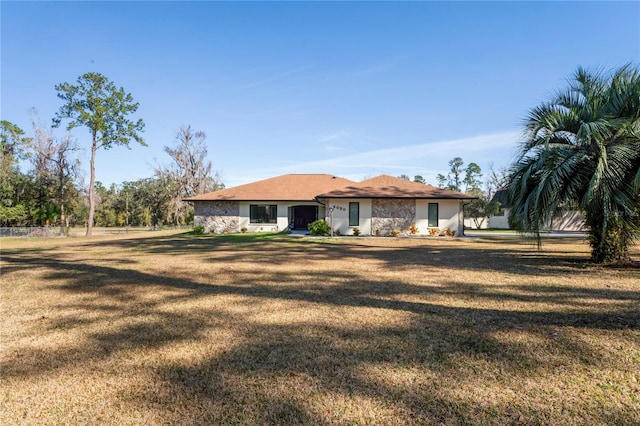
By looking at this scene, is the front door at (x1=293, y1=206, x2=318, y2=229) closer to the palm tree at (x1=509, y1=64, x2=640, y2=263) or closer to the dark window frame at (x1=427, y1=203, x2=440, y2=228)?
the dark window frame at (x1=427, y1=203, x2=440, y2=228)

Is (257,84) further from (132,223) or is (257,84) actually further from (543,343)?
(132,223)

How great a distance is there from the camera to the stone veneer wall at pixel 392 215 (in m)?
22.4

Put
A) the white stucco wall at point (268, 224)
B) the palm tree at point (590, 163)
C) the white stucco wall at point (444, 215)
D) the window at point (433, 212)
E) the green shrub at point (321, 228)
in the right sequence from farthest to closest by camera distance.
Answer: the white stucco wall at point (268, 224) → the window at point (433, 212) → the white stucco wall at point (444, 215) → the green shrub at point (321, 228) → the palm tree at point (590, 163)

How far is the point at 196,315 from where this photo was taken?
16.4 feet

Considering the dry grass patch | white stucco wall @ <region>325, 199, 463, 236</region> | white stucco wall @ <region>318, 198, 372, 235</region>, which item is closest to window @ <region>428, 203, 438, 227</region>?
white stucco wall @ <region>325, 199, 463, 236</region>

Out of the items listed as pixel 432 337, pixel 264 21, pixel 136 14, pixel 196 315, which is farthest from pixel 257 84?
pixel 432 337

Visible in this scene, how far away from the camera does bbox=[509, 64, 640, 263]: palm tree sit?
8.07 meters

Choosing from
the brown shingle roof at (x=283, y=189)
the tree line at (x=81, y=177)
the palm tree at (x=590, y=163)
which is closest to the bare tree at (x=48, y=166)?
the tree line at (x=81, y=177)

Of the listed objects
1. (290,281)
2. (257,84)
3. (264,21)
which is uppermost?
(264,21)

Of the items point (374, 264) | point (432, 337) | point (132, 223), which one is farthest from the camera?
point (132, 223)

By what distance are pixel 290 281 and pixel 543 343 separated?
5.01 meters

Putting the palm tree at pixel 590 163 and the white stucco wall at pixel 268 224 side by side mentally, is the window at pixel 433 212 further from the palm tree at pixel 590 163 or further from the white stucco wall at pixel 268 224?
the palm tree at pixel 590 163

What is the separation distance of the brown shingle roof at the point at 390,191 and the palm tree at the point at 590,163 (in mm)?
12286

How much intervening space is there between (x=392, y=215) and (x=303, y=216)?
8258mm
